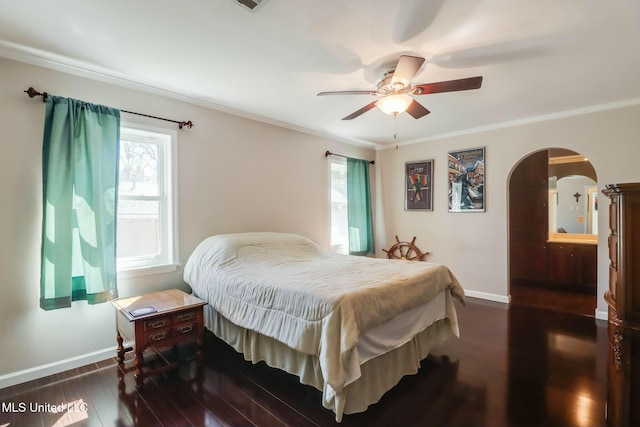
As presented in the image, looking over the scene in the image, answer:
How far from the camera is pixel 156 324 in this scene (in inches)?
91.6

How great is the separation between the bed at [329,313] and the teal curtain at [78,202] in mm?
791

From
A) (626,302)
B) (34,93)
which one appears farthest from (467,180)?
(34,93)

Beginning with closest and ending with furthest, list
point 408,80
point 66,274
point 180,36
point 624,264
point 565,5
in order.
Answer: point 624,264 → point 565,5 → point 180,36 → point 408,80 → point 66,274

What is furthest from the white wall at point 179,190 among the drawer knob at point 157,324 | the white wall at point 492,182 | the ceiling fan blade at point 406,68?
the ceiling fan blade at point 406,68

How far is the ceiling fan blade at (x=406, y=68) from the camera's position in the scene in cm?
196

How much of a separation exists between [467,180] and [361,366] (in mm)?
3598

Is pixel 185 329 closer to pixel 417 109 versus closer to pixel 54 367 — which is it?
pixel 54 367

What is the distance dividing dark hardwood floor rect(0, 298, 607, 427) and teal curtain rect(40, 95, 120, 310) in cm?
71

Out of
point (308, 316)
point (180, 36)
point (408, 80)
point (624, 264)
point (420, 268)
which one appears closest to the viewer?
point (624, 264)

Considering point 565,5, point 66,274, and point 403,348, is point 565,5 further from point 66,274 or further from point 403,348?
point 66,274

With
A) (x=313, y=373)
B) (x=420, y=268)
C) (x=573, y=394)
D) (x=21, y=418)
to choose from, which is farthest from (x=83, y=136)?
(x=573, y=394)

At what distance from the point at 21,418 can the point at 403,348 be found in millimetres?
2548

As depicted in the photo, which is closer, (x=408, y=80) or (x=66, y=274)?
(x=408, y=80)

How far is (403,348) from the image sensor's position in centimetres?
227
